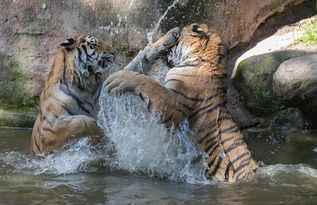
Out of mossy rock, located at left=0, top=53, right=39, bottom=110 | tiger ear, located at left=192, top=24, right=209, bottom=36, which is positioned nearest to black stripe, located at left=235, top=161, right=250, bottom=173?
tiger ear, located at left=192, top=24, right=209, bottom=36

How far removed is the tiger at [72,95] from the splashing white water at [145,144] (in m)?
0.18

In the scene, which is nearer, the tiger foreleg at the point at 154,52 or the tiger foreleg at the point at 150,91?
the tiger foreleg at the point at 150,91

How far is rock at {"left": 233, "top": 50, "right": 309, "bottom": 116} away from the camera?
20.2 ft

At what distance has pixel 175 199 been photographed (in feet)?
12.5

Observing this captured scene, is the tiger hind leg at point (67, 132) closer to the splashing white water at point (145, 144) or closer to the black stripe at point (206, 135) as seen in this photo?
the splashing white water at point (145, 144)

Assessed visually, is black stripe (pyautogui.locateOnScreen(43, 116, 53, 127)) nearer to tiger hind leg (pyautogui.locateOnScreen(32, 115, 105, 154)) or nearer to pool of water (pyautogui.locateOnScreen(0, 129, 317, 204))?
tiger hind leg (pyautogui.locateOnScreen(32, 115, 105, 154))

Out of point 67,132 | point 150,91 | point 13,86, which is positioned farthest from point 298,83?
point 13,86

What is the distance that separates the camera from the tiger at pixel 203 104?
4.28m

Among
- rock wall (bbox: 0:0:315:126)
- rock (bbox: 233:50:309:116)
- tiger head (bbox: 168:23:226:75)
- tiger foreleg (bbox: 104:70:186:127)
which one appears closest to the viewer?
tiger foreleg (bbox: 104:70:186:127)

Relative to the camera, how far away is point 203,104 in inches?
177

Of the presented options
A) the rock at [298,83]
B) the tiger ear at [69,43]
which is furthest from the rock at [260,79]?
the tiger ear at [69,43]

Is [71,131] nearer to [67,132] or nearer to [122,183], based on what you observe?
[67,132]

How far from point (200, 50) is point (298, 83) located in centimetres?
144

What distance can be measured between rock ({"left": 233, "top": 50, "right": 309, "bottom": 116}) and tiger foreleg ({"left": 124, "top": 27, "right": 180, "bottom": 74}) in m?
1.48
